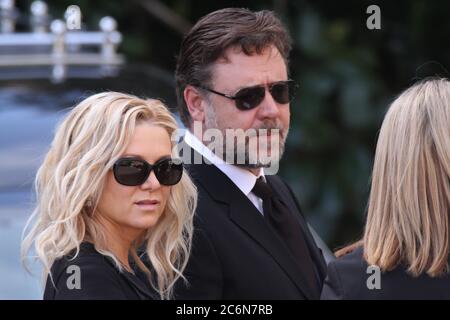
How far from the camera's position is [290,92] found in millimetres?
3277

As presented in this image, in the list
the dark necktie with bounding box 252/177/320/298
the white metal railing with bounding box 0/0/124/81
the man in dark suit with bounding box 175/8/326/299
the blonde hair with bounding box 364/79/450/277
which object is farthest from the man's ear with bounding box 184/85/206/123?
the white metal railing with bounding box 0/0/124/81

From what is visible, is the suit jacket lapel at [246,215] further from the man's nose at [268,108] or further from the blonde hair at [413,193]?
the blonde hair at [413,193]

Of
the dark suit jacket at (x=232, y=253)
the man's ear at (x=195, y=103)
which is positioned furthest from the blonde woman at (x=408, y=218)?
the man's ear at (x=195, y=103)

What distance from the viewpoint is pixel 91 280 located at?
8.39 ft

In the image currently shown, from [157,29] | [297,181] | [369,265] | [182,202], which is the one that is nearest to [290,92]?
[182,202]

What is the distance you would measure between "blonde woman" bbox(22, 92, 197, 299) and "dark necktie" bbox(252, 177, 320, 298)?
1.37ft

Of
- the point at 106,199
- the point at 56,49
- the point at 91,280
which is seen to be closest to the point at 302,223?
the point at 106,199

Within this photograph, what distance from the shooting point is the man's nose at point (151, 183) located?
272 centimetres

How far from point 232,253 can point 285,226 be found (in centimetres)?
25

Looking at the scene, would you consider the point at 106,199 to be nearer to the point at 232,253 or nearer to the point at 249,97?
the point at 232,253

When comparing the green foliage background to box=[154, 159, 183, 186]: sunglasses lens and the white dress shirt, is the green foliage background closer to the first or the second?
the white dress shirt

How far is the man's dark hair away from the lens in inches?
125

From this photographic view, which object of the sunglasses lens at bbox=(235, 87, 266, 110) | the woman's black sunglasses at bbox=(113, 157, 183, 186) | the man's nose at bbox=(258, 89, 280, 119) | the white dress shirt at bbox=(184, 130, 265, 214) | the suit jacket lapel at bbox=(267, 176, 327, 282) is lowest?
the suit jacket lapel at bbox=(267, 176, 327, 282)

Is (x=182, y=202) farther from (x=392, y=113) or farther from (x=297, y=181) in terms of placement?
(x=297, y=181)
